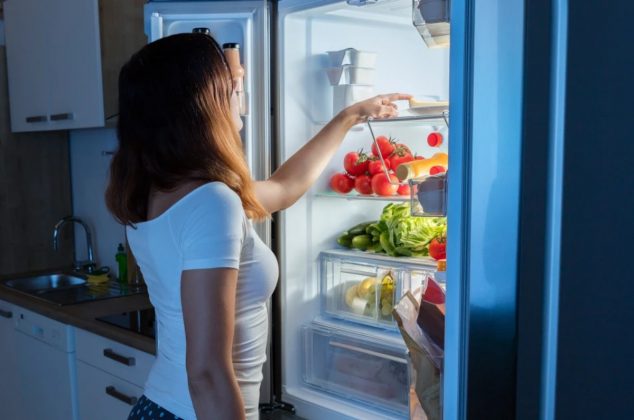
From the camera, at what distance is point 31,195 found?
3.14 m

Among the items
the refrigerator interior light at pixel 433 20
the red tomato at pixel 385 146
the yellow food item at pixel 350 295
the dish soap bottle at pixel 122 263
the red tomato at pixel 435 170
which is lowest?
the dish soap bottle at pixel 122 263

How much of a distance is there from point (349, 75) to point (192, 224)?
75cm

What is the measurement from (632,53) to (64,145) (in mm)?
3160

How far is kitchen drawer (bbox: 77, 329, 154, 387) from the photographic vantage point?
2.06 meters

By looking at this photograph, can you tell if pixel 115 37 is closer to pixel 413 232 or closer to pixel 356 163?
pixel 356 163

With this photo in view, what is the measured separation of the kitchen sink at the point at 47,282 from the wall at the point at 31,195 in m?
0.13

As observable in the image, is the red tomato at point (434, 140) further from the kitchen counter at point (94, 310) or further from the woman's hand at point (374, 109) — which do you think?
the kitchen counter at point (94, 310)

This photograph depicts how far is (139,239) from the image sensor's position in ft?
3.94

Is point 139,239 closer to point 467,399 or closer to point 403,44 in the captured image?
point 467,399

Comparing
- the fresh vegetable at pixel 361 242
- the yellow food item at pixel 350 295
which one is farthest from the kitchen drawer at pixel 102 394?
the fresh vegetable at pixel 361 242

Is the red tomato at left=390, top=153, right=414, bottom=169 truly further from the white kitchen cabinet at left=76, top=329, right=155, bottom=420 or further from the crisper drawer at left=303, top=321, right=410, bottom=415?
the white kitchen cabinet at left=76, top=329, right=155, bottom=420

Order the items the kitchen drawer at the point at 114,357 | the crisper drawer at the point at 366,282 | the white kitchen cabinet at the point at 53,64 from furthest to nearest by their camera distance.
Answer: the white kitchen cabinet at the point at 53,64 → the kitchen drawer at the point at 114,357 → the crisper drawer at the point at 366,282

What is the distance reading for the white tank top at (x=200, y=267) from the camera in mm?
1073

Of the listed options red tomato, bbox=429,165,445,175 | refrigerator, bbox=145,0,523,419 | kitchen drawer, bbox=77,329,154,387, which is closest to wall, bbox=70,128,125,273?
kitchen drawer, bbox=77,329,154,387
